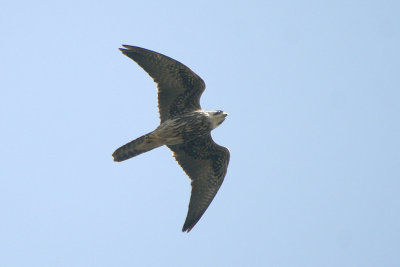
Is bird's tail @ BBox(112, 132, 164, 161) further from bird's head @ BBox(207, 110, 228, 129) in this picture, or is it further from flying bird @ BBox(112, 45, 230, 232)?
bird's head @ BBox(207, 110, 228, 129)

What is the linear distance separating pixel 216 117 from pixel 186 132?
0.73 m

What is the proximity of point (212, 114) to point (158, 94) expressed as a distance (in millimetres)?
1272

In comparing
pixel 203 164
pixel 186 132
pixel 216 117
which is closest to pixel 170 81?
pixel 186 132

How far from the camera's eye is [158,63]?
13.2m

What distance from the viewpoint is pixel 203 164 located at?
14211 millimetres

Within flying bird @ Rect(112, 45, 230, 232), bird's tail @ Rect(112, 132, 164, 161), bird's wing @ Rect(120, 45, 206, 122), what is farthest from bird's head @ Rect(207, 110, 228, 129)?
bird's tail @ Rect(112, 132, 164, 161)

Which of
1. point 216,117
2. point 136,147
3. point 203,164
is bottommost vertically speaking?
point 203,164

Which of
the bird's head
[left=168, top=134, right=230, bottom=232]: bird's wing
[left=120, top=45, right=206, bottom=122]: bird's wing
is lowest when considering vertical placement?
[left=168, top=134, right=230, bottom=232]: bird's wing

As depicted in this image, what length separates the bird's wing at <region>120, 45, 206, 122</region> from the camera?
13.1 meters

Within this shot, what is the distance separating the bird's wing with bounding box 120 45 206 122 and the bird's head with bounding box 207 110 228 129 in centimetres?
45

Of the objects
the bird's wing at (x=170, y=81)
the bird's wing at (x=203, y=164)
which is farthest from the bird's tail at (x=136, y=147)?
the bird's wing at (x=203, y=164)

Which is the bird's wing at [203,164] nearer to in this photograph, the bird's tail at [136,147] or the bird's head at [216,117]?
the bird's head at [216,117]

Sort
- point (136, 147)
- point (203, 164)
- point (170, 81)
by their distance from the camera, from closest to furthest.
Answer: point (136, 147), point (170, 81), point (203, 164)

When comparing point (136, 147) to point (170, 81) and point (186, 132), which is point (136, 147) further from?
point (170, 81)
